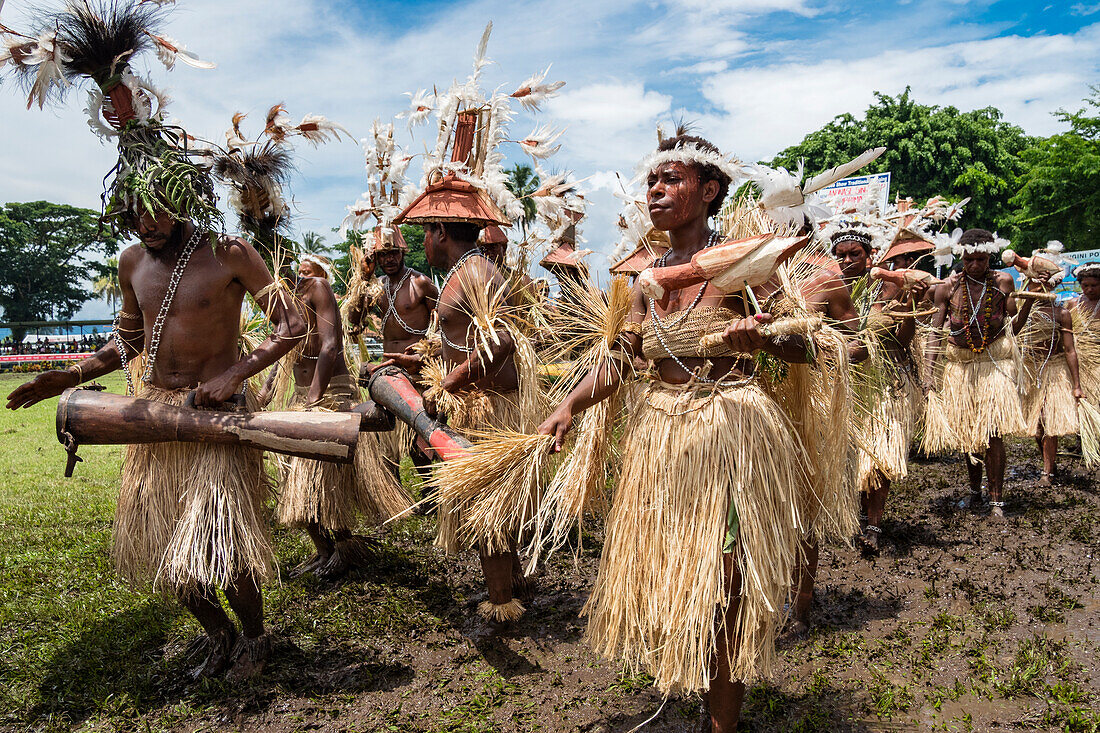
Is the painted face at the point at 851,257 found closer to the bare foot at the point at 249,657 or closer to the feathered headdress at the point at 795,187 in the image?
the feathered headdress at the point at 795,187

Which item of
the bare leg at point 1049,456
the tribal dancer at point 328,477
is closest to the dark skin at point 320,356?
the tribal dancer at point 328,477

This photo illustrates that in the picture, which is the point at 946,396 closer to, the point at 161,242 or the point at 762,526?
the point at 762,526

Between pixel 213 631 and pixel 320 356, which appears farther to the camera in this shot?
pixel 320 356

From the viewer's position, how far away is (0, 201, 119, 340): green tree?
4128cm

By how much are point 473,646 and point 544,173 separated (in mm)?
2993

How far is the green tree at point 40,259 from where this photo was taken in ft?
135

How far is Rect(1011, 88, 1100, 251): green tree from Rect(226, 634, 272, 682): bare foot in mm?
18267

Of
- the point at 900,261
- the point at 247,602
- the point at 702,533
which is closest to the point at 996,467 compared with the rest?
the point at 900,261

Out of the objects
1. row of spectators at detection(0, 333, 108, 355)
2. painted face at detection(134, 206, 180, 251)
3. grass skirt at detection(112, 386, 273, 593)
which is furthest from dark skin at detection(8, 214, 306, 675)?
row of spectators at detection(0, 333, 108, 355)

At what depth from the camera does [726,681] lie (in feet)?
7.63

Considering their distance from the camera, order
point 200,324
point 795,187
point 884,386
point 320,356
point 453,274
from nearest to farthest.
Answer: point 795,187 → point 200,324 → point 453,274 → point 884,386 → point 320,356

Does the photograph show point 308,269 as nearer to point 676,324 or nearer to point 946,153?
point 676,324

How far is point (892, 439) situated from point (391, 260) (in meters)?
3.76

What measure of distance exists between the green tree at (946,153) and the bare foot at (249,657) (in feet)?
71.5
